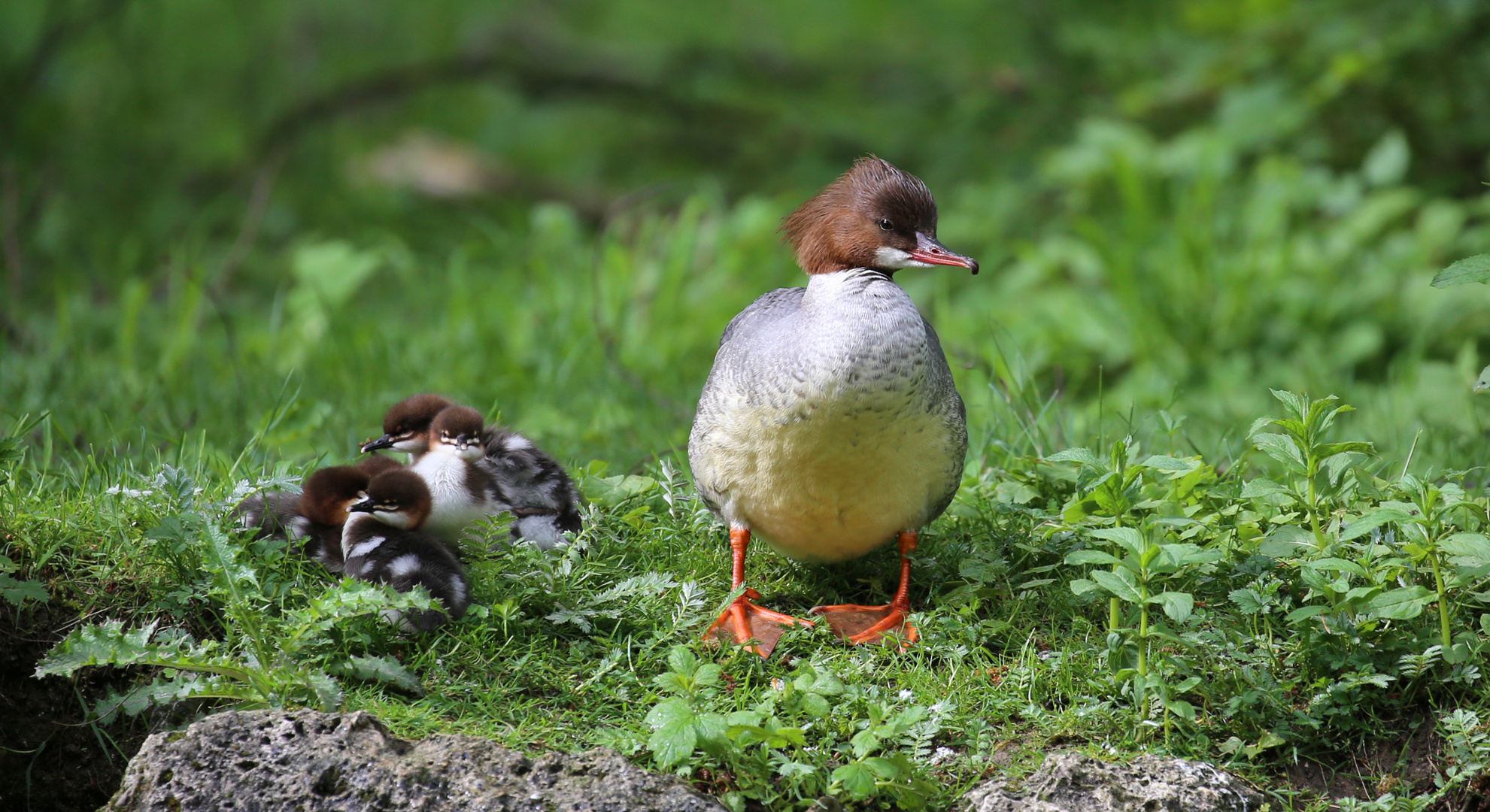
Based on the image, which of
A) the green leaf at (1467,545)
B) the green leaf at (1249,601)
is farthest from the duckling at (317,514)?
the green leaf at (1467,545)

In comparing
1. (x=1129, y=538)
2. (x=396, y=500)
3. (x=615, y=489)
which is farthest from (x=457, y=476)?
(x=1129, y=538)

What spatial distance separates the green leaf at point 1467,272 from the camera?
308 cm

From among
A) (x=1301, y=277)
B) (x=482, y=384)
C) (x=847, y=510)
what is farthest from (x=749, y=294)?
(x=847, y=510)

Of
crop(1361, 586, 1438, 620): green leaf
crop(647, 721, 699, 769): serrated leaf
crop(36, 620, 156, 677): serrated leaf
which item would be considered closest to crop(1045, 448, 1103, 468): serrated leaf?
crop(1361, 586, 1438, 620): green leaf

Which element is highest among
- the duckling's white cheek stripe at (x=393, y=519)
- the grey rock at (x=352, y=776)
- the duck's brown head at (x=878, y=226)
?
the duck's brown head at (x=878, y=226)

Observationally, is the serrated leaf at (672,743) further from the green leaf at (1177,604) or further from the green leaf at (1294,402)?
the green leaf at (1294,402)

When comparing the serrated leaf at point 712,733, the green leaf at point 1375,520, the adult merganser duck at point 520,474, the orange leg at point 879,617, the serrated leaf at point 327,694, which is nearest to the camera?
the serrated leaf at point 712,733

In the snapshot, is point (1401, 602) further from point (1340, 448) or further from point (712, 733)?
point (712, 733)

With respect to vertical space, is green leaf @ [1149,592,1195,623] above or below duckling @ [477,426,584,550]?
above

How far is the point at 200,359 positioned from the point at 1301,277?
19.7 feet

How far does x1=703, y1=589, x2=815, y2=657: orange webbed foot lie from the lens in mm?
3514

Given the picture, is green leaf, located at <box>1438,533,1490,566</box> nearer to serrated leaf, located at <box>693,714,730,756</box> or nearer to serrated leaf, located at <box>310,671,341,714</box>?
serrated leaf, located at <box>693,714,730,756</box>

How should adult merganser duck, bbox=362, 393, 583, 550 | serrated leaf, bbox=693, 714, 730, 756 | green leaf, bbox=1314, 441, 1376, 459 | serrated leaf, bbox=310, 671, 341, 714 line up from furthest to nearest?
adult merganser duck, bbox=362, 393, 583, 550 → green leaf, bbox=1314, 441, 1376, 459 → serrated leaf, bbox=310, 671, 341, 714 → serrated leaf, bbox=693, 714, 730, 756

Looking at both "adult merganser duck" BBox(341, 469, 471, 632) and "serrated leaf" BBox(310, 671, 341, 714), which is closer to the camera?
"serrated leaf" BBox(310, 671, 341, 714)
